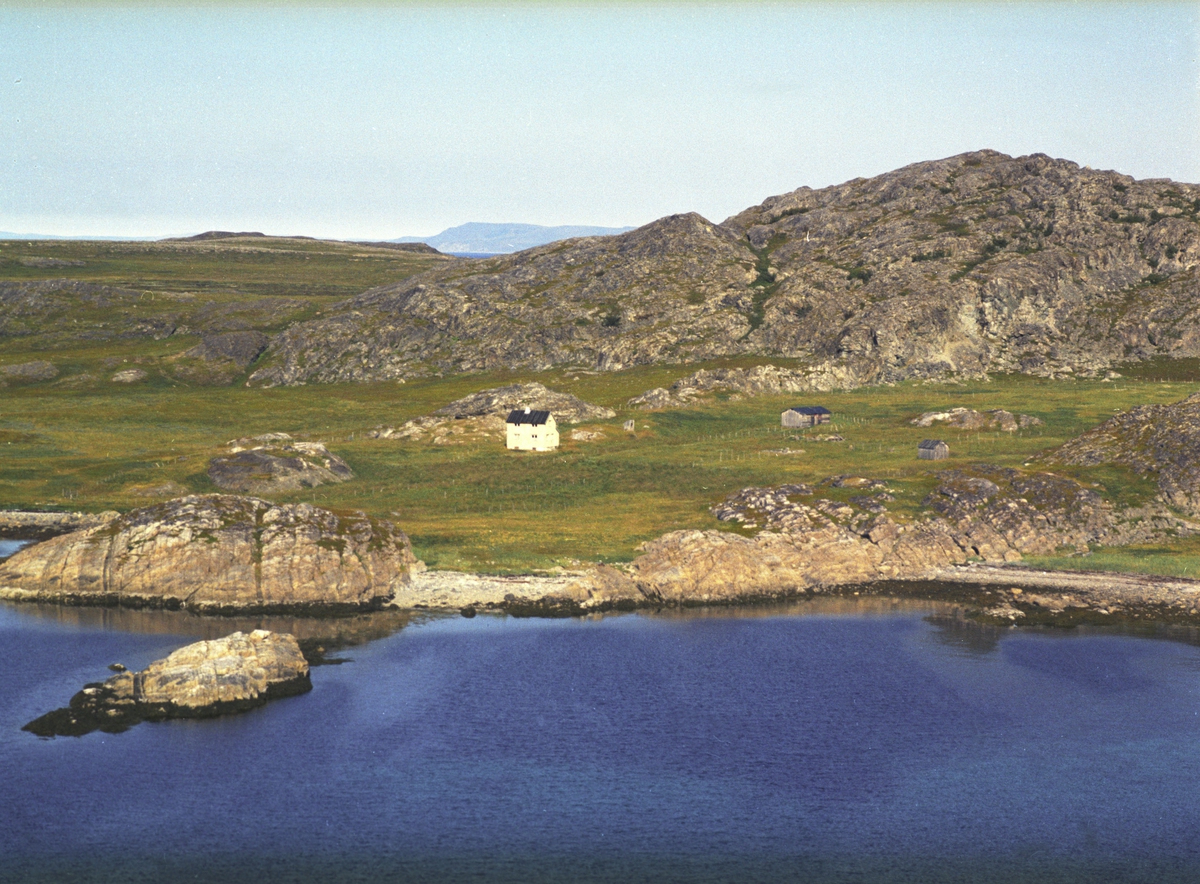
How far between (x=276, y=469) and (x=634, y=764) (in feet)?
260

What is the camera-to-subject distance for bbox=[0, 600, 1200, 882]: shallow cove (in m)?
50.5

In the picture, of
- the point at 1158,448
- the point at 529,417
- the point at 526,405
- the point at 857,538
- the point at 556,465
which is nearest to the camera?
the point at 857,538

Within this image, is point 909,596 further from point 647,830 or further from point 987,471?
point 647,830

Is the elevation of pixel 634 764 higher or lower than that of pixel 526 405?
lower

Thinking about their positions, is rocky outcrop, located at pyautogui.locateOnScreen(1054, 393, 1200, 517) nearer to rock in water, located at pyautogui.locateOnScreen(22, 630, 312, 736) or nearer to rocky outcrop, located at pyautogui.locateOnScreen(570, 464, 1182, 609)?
rocky outcrop, located at pyautogui.locateOnScreen(570, 464, 1182, 609)

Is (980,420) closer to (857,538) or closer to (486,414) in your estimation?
(857,538)

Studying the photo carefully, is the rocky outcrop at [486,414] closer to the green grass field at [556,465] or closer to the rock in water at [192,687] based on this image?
the green grass field at [556,465]

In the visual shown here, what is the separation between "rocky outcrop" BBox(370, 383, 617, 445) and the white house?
7618 mm

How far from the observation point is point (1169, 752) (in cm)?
6228

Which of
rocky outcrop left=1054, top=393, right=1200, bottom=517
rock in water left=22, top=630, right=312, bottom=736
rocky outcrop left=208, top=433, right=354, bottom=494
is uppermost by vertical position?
rocky outcrop left=1054, top=393, right=1200, bottom=517

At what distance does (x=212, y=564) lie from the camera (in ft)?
294

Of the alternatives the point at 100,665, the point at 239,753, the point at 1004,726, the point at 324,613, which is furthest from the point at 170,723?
the point at 1004,726

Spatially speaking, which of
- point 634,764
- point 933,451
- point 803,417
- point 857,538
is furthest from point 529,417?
point 634,764

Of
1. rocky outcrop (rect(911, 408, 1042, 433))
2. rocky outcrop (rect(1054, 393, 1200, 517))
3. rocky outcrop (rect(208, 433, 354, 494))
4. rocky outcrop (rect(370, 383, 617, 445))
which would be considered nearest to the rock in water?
rocky outcrop (rect(208, 433, 354, 494))
